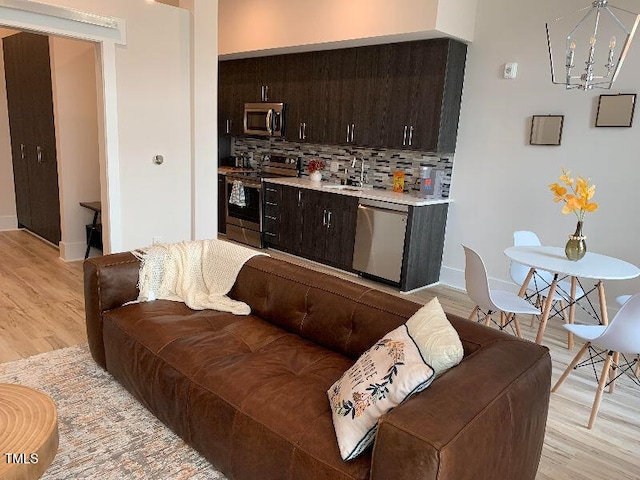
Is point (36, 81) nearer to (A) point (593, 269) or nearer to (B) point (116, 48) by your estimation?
(B) point (116, 48)

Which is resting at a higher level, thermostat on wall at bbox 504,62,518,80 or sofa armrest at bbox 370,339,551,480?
thermostat on wall at bbox 504,62,518,80

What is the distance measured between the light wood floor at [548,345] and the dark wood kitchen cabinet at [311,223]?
0.29 metres

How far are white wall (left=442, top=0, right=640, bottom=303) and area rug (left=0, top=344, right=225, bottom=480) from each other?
334 centimetres

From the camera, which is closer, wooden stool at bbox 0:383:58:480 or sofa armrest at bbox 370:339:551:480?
sofa armrest at bbox 370:339:551:480

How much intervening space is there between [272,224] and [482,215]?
243 cm

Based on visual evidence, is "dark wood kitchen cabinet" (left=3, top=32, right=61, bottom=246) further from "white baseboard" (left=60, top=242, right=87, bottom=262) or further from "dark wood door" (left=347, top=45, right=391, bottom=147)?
"dark wood door" (left=347, top=45, right=391, bottom=147)

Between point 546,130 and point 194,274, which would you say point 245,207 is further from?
point 546,130

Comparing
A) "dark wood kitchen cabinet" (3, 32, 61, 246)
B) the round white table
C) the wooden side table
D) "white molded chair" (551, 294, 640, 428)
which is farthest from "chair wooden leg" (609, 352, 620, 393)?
"dark wood kitchen cabinet" (3, 32, 61, 246)

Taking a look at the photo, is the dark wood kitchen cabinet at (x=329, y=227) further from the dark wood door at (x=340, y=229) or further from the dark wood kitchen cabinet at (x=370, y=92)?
the dark wood kitchen cabinet at (x=370, y=92)

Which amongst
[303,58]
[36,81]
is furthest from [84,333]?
[303,58]

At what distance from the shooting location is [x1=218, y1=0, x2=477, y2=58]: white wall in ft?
12.9

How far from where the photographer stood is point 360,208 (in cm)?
460

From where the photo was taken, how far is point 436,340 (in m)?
1.57

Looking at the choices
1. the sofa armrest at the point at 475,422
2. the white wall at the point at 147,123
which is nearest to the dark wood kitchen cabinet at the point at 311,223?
the white wall at the point at 147,123
